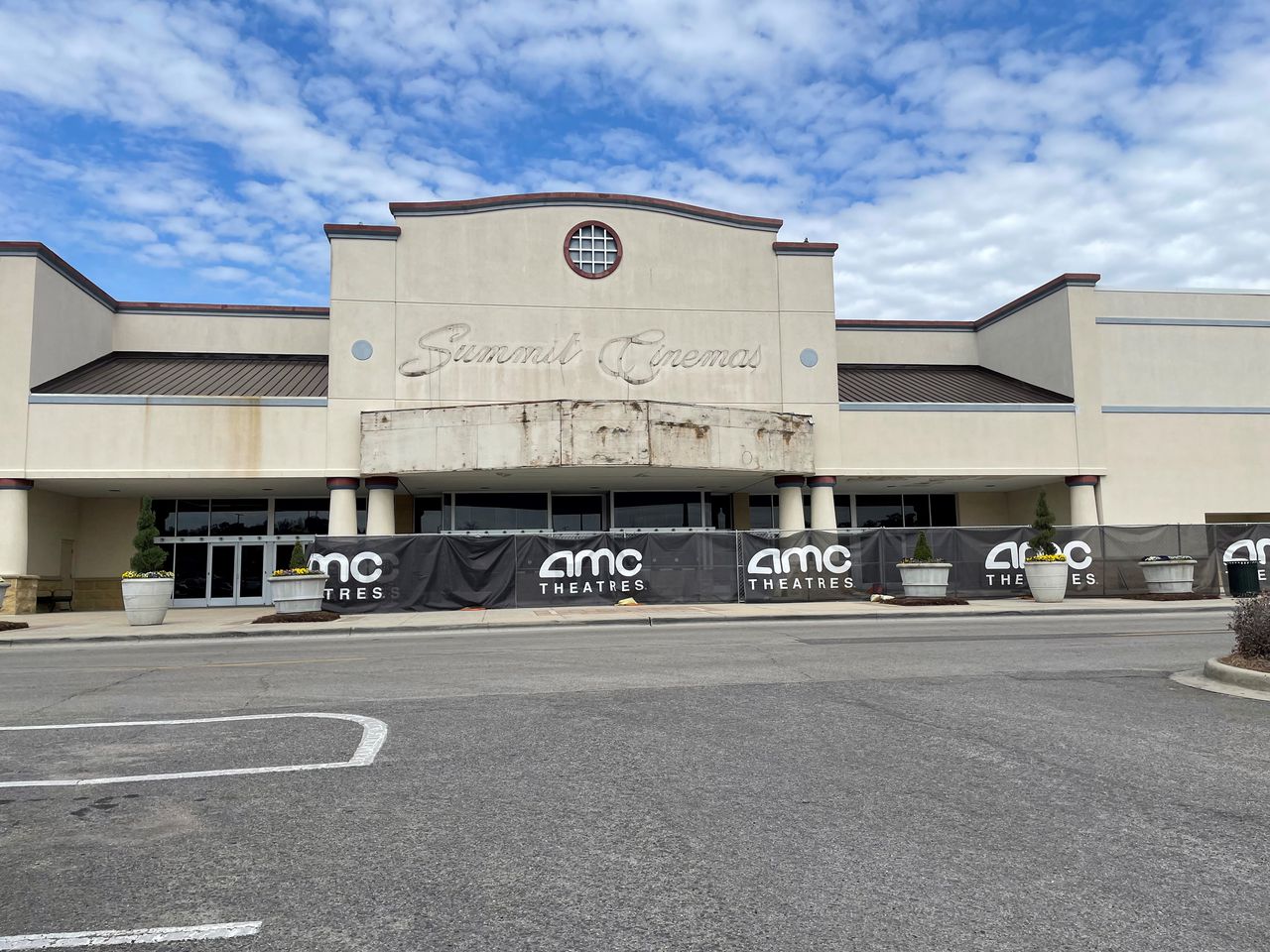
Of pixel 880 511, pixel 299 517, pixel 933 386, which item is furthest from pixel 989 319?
pixel 299 517

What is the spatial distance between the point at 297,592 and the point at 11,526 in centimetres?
1111

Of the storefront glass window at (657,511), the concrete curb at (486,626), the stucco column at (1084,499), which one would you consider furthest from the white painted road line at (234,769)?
the stucco column at (1084,499)

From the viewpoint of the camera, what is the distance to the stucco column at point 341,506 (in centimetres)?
2819

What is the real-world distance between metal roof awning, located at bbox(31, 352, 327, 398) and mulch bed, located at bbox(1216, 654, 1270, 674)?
25563 millimetres

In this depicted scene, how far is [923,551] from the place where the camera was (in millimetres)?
24156

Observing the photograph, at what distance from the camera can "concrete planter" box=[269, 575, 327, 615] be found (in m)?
22.1

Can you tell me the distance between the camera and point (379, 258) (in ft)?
94.9

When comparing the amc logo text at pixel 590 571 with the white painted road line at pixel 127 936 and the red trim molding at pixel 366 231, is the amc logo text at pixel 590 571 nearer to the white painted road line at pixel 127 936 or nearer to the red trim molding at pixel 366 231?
the red trim molding at pixel 366 231

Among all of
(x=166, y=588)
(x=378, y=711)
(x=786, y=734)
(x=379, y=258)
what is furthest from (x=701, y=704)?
(x=379, y=258)

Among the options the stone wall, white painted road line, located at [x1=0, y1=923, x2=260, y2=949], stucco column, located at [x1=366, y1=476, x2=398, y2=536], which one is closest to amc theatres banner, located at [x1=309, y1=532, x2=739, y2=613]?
stucco column, located at [x1=366, y1=476, x2=398, y2=536]

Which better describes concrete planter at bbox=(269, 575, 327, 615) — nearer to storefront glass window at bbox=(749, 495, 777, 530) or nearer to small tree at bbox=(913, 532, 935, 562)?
small tree at bbox=(913, 532, 935, 562)

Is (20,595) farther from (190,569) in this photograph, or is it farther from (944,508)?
(944,508)

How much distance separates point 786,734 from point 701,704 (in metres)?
1.56

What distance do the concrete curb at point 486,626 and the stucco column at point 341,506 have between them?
24.9 feet
